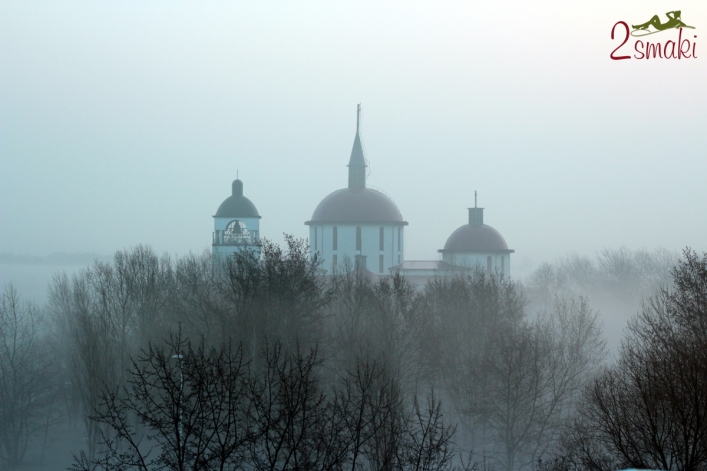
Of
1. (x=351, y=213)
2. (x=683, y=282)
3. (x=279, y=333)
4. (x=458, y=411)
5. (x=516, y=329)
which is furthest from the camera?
(x=351, y=213)

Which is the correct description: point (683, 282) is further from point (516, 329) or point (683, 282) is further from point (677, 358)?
point (516, 329)

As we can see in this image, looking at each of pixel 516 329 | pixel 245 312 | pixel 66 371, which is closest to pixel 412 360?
pixel 516 329

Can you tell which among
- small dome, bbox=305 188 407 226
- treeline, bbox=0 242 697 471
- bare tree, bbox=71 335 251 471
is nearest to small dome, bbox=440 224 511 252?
small dome, bbox=305 188 407 226

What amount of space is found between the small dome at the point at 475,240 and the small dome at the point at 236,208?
55.8 feet

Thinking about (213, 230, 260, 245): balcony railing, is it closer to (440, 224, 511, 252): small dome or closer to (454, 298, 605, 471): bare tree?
(440, 224, 511, 252): small dome

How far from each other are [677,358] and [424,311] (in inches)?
770

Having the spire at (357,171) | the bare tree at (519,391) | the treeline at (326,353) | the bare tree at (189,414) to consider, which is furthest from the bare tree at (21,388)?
the spire at (357,171)

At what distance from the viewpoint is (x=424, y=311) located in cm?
3447

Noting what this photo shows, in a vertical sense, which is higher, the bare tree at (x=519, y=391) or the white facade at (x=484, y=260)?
the white facade at (x=484, y=260)

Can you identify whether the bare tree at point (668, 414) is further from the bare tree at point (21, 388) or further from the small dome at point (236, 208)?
the small dome at point (236, 208)

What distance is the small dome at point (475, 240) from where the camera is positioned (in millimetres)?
70438

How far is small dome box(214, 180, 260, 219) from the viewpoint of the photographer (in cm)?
6103

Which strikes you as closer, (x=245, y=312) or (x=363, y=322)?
(x=245, y=312)

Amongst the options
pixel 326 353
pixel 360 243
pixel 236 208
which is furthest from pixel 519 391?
pixel 360 243
